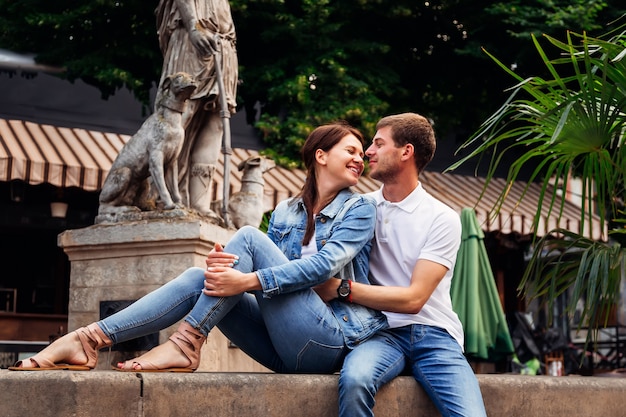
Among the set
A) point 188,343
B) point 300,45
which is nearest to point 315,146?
point 188,343

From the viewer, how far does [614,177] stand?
194 inches

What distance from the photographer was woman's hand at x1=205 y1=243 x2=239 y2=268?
11.7 ft

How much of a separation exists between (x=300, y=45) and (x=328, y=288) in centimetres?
1103

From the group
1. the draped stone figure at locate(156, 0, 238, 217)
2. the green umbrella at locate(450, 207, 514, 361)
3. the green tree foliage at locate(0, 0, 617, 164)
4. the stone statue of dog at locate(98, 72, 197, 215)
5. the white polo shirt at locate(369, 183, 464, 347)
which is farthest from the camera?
the green tree foliage at locate(0, 0, 617, 164)

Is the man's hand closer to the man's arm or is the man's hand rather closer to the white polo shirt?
the man's arm

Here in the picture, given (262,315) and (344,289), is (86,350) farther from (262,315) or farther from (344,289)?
(344,289)

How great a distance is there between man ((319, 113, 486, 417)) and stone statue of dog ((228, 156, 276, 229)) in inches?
186

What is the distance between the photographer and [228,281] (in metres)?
3.52

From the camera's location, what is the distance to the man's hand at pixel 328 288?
372 centimetres

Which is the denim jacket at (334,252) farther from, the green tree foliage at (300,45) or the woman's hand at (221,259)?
the green tree foliage at (300,45)

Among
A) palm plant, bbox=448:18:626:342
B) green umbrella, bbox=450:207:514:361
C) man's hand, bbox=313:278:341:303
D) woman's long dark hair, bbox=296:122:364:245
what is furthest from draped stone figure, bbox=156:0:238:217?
man's hand, bbox=313:278:341:303

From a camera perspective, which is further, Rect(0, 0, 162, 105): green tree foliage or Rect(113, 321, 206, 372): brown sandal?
Rect(0, 0, 162, 105): green tree foliage

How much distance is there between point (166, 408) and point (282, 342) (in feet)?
1.86

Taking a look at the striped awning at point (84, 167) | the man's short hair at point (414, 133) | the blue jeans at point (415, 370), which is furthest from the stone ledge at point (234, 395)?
the striped awning at point (84, 167)
